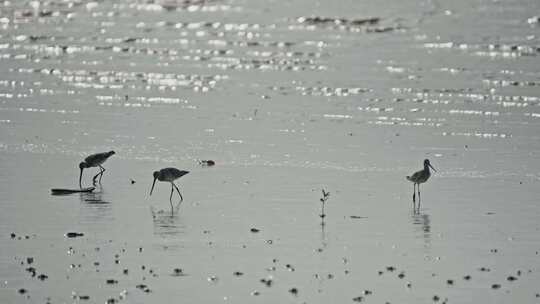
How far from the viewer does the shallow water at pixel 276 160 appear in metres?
14.1

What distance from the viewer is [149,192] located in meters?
19.8

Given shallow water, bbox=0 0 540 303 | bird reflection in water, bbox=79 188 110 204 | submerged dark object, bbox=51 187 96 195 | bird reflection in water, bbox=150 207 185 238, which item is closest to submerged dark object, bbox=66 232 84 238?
shallow water, bbox=0 0 540 303

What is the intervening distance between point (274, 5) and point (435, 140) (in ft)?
114

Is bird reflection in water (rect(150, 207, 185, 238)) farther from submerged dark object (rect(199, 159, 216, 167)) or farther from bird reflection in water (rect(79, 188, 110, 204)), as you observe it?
submerged dark object (rect(199, 159, 216, 167))

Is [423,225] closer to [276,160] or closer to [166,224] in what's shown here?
[166,224]

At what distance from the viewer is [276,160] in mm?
22797

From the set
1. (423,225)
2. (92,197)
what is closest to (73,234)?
(92,197)

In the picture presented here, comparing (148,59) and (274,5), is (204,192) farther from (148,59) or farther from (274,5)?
(274,5)

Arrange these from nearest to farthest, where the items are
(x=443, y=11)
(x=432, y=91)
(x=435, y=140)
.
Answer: (x=435, y=140) < (x=432, y=91) < (x=443, y=11)

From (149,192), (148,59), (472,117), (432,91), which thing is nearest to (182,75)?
(148,59)

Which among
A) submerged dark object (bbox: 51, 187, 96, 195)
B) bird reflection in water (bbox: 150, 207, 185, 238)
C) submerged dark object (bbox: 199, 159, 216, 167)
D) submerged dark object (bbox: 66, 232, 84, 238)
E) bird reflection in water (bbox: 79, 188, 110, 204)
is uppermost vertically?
submerged dark object (bbox: 199, 159, 216, 167)

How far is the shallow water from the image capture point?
46.3 feet

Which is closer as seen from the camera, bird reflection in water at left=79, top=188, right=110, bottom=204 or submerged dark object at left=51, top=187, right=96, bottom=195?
bird reflection in water at left=79, top=188, right=110, bottom=204

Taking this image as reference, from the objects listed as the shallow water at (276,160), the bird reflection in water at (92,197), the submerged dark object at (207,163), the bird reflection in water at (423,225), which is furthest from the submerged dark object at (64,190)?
the bird reflection in water at (423,225)
